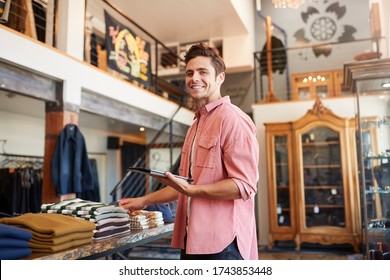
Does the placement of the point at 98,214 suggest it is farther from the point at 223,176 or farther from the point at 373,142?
the point at 373,142

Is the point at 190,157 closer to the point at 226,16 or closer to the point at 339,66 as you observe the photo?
the point at 226,16

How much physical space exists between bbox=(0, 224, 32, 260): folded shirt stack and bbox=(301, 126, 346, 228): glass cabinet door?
4.13 m

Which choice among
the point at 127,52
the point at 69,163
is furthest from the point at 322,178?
the point at 69,163

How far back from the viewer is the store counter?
1.10m

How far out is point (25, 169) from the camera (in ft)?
13.9

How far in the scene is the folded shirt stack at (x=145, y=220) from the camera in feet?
5.25

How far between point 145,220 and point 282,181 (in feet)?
11.5

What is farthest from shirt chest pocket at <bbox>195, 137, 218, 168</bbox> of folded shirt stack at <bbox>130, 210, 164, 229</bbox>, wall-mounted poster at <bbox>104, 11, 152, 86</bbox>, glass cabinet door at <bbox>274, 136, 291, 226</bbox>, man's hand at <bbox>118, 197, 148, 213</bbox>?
glass cabinet door at <bbox>274, 136, 291, 226</bbox>

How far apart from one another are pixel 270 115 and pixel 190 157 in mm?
4012

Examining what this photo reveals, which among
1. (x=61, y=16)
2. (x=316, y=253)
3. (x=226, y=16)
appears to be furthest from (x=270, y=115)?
(x=61, y=16)

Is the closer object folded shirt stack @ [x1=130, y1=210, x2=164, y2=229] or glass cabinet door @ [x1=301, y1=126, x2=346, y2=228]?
folded shirt stack @ [x1=130, y1=210, x2=164, y2=229]

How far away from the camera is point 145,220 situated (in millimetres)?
1659

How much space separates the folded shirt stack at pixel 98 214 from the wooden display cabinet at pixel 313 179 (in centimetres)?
359

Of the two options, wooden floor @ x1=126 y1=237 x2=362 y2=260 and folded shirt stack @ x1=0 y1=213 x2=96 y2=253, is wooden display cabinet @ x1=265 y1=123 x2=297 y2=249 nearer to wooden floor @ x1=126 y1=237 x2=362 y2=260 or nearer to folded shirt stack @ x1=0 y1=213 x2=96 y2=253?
wooden floor @ x1=126 y1=237 x2=362 y2=260
